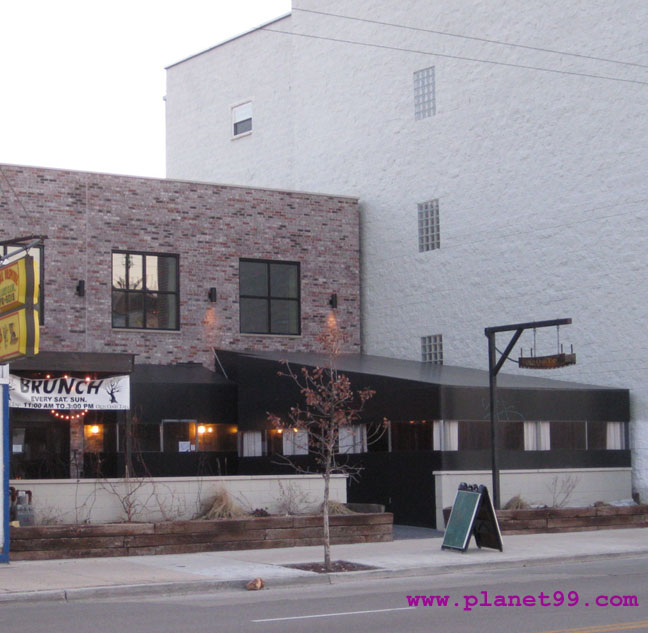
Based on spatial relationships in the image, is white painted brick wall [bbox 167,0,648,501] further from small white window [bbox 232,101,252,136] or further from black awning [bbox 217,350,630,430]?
black awning [bbox 217,350,630,430]

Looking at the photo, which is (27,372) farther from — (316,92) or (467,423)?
(316,92)

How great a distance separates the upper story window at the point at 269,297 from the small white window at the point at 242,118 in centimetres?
1012

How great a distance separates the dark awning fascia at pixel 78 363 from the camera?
77.7ft

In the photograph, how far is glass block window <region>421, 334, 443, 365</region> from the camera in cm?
3288

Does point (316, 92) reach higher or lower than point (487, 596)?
higher

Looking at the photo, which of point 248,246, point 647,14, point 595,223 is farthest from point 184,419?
point 647,14

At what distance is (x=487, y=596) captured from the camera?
1408 centimetres

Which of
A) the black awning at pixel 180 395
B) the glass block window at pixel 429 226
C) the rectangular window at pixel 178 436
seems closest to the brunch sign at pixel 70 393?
the black awning at pixel 180 395

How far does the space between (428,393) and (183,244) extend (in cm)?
999

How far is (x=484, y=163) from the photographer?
103 feet

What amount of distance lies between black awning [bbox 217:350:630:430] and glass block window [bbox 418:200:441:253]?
414 cm

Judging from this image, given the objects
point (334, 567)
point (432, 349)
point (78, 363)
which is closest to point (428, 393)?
point (78, 363)

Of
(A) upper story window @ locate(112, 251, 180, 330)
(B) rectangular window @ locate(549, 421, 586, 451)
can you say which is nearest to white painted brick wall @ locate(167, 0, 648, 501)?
(B) rectangular window @ locate(549, 421, 586, 451)

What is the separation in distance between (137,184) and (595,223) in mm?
12672
